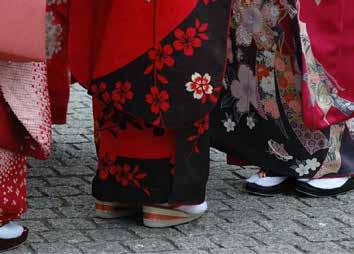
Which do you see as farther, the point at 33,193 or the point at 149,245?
the point at 33,193

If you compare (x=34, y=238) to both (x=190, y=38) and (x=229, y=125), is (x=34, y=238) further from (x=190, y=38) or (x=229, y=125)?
(x=229, y=125)

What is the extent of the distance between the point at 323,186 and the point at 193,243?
32.6 inches

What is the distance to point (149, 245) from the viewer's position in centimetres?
353

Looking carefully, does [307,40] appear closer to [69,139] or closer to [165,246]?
[165,246]

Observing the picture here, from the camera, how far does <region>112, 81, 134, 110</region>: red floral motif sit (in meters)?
3.46

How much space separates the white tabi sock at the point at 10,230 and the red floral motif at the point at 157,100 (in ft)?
2.00

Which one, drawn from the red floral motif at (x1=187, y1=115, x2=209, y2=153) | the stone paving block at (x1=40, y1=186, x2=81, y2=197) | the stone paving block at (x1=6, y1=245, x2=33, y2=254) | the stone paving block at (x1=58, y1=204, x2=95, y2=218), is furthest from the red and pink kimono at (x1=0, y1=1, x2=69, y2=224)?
the stone paving block at (x1=40, y1=186, x2=81, y2=197)

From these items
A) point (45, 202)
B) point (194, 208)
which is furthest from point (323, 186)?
point (45, 202)

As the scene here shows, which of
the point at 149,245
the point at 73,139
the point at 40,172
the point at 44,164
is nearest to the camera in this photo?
the point at 149,245

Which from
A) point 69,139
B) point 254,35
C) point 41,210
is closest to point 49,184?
point 41,210

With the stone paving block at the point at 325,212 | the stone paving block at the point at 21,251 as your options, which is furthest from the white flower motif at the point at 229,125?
the stone paving block at the point at 21,251

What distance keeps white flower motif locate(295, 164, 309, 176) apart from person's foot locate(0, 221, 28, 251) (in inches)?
48.8

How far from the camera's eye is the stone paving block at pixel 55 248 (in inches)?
135

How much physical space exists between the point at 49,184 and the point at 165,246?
0.84m
